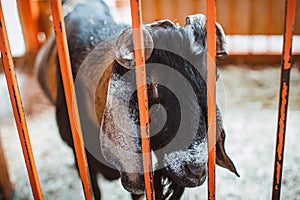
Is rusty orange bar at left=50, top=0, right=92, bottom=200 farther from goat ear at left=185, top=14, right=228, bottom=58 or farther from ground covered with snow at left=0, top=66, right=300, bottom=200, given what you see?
ground covered with snow at left=0, top=66, right=300, bottom=200

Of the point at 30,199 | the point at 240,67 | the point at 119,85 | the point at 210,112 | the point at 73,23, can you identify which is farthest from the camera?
the point at 240,67

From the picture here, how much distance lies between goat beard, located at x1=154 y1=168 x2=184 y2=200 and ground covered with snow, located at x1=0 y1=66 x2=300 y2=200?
0.81ft

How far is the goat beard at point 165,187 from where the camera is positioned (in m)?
1.44

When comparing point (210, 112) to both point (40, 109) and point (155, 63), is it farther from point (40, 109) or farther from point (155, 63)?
point (40, 109)

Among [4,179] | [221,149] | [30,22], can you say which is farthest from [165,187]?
[30,22]

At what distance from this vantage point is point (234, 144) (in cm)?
231

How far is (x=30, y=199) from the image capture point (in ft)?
6.62

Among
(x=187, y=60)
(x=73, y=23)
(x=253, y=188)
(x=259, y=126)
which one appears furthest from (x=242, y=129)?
(x=187, y=60)

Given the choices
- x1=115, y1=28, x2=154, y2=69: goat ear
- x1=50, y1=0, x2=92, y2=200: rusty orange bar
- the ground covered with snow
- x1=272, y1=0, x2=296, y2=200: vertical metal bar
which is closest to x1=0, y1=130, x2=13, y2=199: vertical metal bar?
the ground covered with snow

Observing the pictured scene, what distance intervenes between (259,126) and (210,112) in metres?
1.53

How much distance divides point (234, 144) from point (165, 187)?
36.0 inches

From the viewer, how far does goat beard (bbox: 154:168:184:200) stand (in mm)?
1436

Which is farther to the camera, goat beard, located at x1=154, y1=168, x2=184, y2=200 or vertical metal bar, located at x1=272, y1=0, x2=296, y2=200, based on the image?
goat beard, located at x1=154, y1=168, x2=184, y2=200

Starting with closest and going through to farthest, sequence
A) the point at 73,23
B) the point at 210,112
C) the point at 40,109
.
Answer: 1. the point at 210,112
2. the point at 73,23
3. the point at 40,109
